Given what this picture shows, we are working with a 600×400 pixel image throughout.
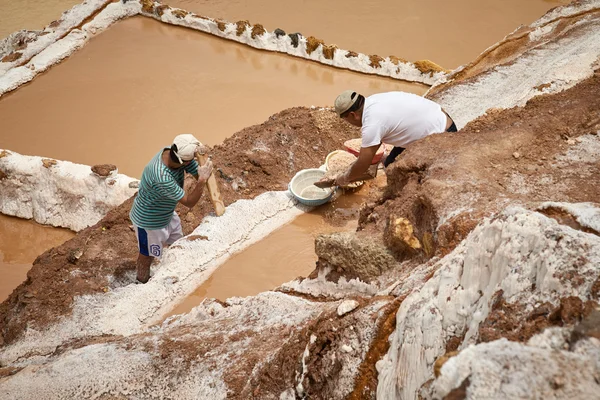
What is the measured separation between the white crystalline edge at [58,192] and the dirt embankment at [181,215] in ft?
2.21

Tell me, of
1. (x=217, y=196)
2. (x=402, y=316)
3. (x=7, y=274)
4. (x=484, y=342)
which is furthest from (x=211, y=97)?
(x=484, y=342)

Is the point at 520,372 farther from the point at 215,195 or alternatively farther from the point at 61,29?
the point at 61,29

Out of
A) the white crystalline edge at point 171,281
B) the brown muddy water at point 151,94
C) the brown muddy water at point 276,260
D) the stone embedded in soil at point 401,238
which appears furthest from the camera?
the brown muddy water at point 151,94

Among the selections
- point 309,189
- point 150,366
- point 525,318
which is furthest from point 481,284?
point 309,189

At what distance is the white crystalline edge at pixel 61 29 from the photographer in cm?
763

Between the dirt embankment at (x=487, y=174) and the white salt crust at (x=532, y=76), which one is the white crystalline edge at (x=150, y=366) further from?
the white salt crust at (x=532, y=76)

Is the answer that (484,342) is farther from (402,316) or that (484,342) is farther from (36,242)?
(36,242)

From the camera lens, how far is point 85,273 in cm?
409

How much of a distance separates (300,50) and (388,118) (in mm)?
4354

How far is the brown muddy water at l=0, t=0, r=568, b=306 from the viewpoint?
6.04 metres

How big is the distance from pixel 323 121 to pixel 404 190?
100 inches

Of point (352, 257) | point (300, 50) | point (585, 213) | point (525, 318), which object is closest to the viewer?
point (525, 318)

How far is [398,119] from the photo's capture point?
3.57 m

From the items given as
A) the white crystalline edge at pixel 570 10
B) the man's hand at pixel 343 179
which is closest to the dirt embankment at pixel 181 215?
the man's hand at pixel 343 179
